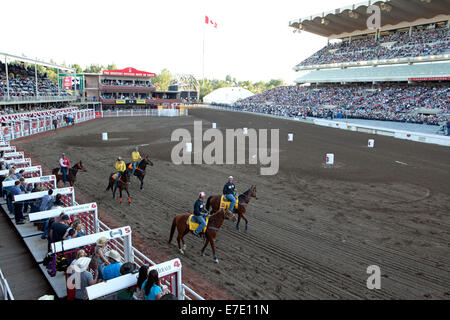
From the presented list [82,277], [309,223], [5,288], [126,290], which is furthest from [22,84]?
[126,290]

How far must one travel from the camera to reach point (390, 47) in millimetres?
55031

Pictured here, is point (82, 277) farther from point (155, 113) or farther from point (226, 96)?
point (226, 96)

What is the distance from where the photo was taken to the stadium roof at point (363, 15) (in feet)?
155

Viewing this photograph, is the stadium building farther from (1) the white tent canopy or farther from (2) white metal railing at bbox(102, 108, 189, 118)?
(1) the white tent canopy

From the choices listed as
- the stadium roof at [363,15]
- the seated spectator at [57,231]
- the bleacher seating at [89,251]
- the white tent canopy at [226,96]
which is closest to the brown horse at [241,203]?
the bleacher seating at [89,251]

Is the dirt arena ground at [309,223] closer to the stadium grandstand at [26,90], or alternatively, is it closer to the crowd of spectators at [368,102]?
the crowd of spectators at [368,102]

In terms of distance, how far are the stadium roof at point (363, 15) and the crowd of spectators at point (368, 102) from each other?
11.9m

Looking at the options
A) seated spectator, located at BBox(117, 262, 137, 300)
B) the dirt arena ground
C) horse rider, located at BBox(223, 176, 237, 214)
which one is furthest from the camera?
horse rider, located at BBox(223, 176, 237, 214)

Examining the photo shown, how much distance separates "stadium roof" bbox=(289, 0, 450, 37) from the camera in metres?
47.2

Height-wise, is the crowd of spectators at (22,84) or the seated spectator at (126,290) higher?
the crowd of spectators at (22,84)

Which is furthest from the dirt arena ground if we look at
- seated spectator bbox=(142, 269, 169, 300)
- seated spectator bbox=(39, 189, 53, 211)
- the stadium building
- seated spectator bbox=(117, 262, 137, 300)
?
the stadium building

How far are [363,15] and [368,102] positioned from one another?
1926 cm
